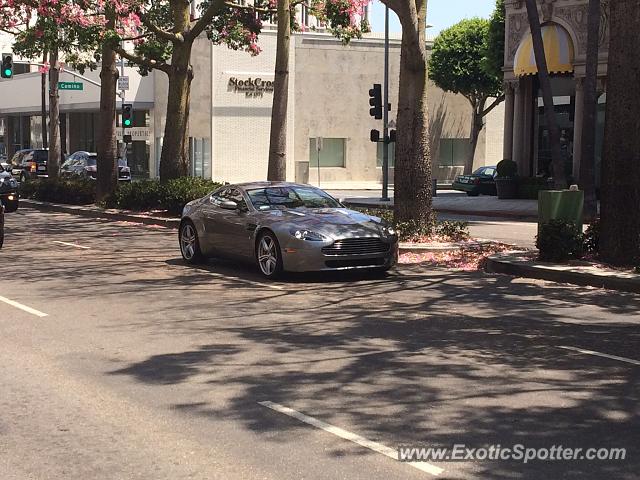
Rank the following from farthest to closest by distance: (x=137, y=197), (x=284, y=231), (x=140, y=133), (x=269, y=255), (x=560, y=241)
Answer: (x=140, y=133) → (x=137, y=197) → (x=560, y=241) → (x=269, y=255) → (x=284, y=231)

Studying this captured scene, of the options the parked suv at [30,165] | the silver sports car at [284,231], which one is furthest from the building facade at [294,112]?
the silver sports car at [284,231]

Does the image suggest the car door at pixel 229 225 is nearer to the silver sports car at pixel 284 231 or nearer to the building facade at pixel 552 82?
the silver sports car at pixel 284 231

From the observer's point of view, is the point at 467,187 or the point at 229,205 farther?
the point at 467,187

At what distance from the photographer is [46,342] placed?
9.34m

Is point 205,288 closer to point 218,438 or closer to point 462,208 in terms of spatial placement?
point 218,438

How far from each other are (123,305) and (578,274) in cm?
621

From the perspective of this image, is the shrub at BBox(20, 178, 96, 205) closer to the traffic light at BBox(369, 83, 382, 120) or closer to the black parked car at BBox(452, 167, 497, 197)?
the traffic light at BBox(369, 83, 382, 120)

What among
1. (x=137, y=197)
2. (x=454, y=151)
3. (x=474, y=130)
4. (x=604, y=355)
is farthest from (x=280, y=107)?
(x=454, y=151)

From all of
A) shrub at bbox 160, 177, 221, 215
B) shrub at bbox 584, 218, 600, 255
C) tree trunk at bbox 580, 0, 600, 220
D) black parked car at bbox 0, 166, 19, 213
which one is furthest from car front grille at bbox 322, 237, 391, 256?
black parked car at bbox 0, 166, 19, 213

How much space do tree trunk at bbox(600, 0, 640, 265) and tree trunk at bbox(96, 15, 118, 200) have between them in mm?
16603

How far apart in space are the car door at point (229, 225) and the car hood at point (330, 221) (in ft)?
1.59

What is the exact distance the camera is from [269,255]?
46.1 ft

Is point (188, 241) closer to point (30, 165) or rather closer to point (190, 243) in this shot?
point (190, 243)

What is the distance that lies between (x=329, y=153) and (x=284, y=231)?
40.8 metres
